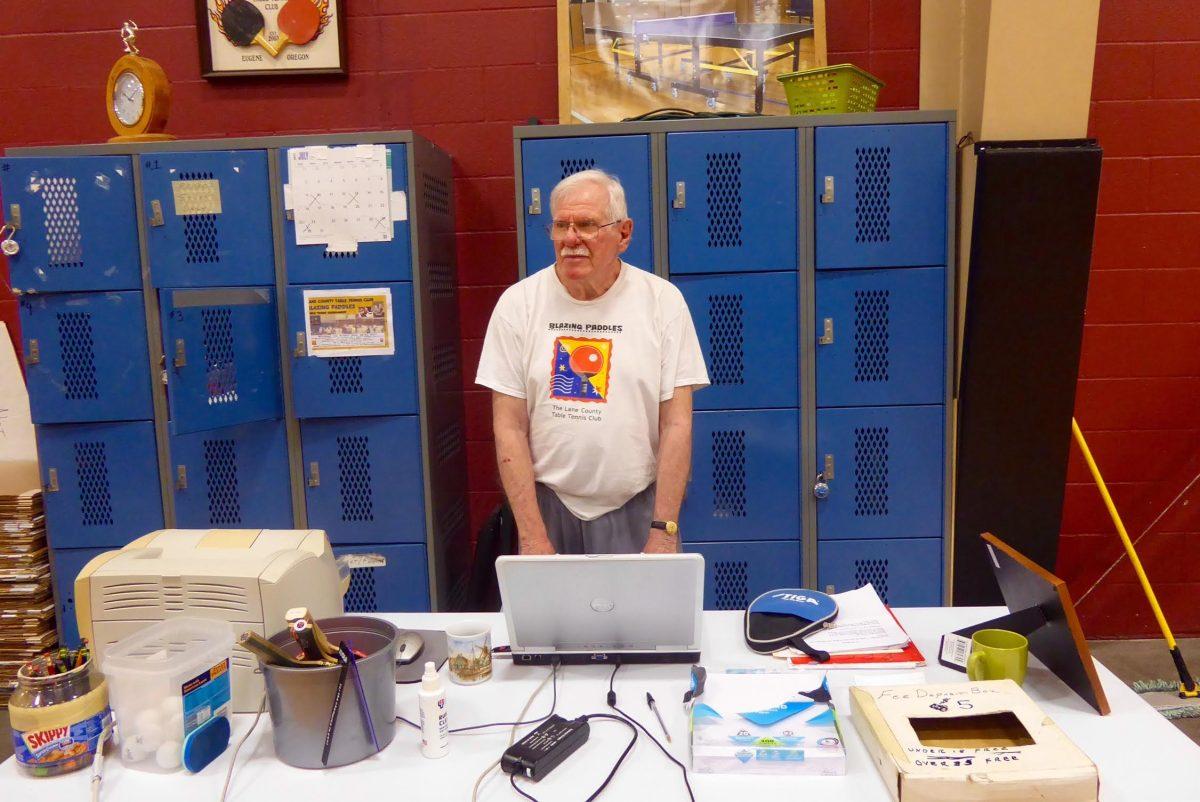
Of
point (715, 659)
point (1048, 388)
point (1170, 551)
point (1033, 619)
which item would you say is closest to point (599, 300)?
point (715, 659)

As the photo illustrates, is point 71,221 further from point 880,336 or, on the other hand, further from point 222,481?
point 880,336

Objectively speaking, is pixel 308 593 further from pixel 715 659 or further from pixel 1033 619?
pixel 1033 619

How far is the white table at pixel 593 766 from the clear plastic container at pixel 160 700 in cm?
3

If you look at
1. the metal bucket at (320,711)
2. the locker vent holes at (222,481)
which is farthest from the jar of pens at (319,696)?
the locker vent holes at (222,481)

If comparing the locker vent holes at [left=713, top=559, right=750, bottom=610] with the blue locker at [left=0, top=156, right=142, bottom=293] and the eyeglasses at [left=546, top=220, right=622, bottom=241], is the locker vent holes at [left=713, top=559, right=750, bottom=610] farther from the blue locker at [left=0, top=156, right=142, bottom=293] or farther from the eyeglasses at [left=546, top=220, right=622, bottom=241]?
the blue locker at [left=0, top=156, right=142, bottom=293]

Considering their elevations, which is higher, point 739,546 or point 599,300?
point 599,300

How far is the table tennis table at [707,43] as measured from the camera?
2986mm

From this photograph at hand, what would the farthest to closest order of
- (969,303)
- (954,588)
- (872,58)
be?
(872,58), (954,588), (969,303)

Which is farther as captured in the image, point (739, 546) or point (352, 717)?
point (739, 546)

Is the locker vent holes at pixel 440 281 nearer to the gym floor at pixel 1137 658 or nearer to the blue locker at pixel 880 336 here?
the blue locker at pixel 880 336

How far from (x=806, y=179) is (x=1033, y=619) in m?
1.65

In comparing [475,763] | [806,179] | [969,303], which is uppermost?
[806,179]

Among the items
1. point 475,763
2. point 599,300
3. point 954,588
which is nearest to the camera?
point 475,763

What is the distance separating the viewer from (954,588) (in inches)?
106
